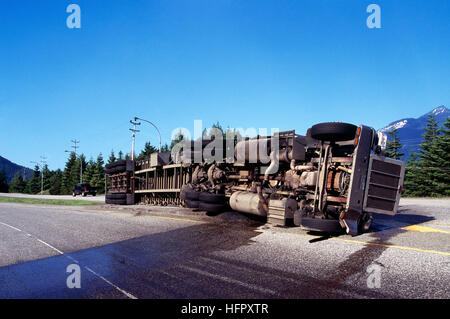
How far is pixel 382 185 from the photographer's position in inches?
234

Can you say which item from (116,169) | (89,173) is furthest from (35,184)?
(116,169)

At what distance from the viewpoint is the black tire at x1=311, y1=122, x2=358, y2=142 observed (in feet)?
18.4

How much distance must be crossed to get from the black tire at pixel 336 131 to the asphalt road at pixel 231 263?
2016 millimetres

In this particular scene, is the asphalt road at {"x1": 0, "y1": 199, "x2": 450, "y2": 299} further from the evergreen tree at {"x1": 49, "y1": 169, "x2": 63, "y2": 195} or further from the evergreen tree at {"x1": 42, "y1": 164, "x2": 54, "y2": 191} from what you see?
the evergreen tree at {"x1": 42, "y1": 164, "x2": 54, "y2": 191}

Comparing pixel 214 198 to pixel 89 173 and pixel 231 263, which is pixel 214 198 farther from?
pixel 89 173

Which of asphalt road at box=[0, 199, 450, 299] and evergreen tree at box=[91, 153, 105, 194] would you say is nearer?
asphalt road at box=[0, 199, 450, 299]

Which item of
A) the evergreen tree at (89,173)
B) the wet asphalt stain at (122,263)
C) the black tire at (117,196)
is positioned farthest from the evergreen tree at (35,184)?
the wet asphalt stain at (122,263)

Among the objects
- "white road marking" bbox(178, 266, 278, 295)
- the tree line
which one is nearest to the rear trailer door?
"white road marking" bbox(178, 266, 278, 295)

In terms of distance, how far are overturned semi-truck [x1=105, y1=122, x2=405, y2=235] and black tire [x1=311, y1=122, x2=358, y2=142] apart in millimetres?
18

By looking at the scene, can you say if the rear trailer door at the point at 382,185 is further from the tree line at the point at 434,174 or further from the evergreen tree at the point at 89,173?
the evergreen tree at the point at 89,173

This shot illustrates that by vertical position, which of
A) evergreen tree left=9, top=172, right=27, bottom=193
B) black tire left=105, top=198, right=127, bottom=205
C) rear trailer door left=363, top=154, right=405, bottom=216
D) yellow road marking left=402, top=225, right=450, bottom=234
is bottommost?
evergreen tree left=9, top=172, right=27, bottom=193

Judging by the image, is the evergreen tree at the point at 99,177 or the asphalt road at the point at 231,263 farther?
the evergreen tree at the point at 99,177

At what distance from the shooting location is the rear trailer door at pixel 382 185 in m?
5.77

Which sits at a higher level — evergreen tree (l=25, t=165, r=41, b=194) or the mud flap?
the mud flap
